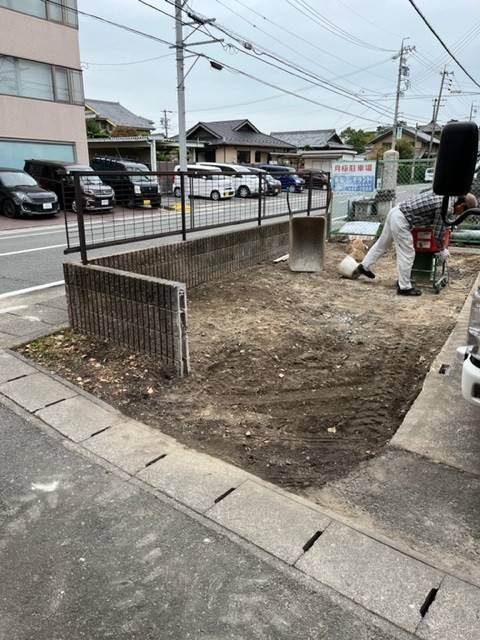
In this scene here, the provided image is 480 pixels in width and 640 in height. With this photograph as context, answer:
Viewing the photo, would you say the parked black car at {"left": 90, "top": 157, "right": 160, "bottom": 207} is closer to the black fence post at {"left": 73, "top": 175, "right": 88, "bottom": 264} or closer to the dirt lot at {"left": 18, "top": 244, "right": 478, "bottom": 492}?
the black fence post at {"left": 73, "top": 175, "right": 88, "bottom": 264}

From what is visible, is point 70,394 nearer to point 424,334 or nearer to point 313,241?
point 424,334

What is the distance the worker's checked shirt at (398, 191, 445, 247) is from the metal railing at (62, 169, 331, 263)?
7.49ft

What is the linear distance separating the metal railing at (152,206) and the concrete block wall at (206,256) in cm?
28

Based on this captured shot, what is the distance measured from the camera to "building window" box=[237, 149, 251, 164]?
42194 millimetres

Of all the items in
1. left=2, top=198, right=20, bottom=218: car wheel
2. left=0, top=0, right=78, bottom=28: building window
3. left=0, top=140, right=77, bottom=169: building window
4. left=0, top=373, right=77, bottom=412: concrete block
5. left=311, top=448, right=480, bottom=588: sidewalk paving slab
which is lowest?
left=311, top=448, right=480, bottom=588: sidewalk paving slab

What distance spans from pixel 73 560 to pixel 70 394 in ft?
5.48

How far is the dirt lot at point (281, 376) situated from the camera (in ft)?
10.3

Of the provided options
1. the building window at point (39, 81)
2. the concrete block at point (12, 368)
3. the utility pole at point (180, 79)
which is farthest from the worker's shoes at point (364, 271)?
the building window at point (39, 81)

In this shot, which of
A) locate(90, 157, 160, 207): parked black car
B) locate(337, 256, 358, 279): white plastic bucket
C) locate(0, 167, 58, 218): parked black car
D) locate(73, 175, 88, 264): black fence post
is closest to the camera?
locate(73, 175, 88, 264): black fence post

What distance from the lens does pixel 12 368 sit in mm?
4117

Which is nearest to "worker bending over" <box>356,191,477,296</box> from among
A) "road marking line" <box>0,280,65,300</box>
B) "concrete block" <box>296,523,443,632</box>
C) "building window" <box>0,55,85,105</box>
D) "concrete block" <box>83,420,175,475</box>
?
"concrete block" <box>83,420,175,475</box>

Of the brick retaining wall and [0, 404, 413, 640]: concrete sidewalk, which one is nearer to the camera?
[0, 404, 413, 640]: concrete sidewalk

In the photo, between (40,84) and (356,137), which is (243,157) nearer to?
(40,84)

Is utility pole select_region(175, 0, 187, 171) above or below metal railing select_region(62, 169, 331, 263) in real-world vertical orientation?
above
